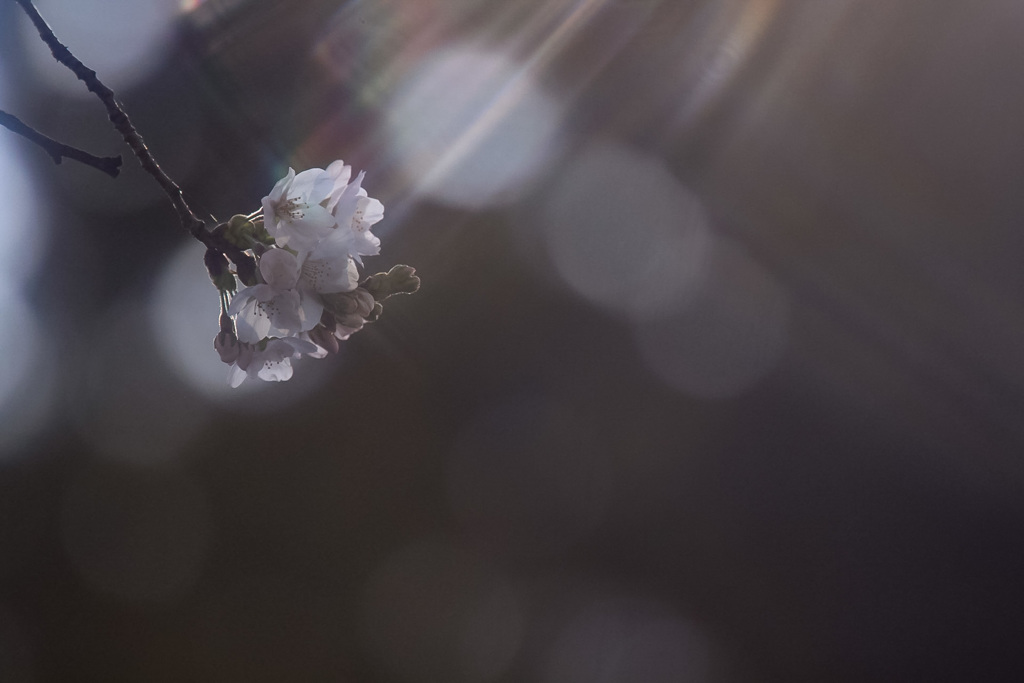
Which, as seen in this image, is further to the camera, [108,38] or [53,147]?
[108,38]

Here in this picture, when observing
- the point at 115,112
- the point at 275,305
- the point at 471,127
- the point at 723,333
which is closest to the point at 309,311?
the point at 275,305

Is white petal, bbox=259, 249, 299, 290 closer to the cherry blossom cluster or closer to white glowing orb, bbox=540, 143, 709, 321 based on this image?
the cherry blossom cluster

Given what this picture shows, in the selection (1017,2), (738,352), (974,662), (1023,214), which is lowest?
(974,662)

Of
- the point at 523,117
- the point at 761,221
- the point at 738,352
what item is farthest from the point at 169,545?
the point at 761,221

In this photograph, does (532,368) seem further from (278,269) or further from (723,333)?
(278,269)

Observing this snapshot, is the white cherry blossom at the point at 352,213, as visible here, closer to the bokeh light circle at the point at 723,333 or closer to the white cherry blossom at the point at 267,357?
the white cherry blossom at the point at 267,357

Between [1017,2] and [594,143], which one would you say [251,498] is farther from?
[1017,2]

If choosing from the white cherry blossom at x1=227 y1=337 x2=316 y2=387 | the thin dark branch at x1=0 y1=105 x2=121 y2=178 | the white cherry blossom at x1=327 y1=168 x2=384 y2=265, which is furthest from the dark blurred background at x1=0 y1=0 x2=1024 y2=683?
the thin dark branch at x1=0 y1=105 x2=121 y2=178
